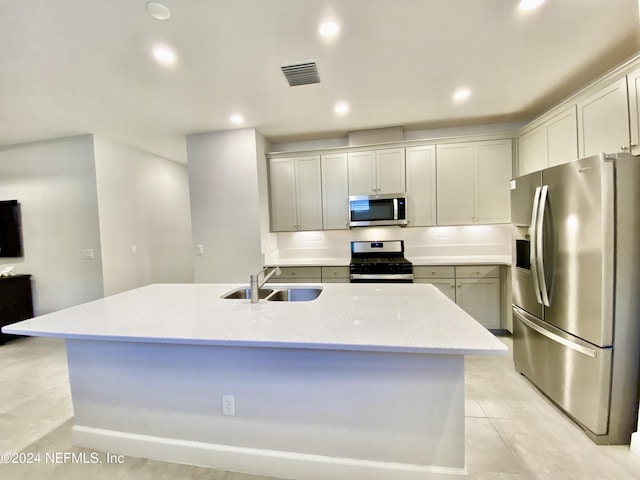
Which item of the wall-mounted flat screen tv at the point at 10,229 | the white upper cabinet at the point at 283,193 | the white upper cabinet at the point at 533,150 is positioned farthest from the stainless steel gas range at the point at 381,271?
the wall-mounted flat screen tv at the point at 10,229

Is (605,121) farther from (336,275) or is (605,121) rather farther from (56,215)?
(56,215)

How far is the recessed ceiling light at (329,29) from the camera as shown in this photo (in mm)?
1743

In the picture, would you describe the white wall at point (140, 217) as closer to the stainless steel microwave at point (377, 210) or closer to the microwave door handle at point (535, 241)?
the stainless steel microwave at point (377, 210)

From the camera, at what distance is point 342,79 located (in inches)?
94.3

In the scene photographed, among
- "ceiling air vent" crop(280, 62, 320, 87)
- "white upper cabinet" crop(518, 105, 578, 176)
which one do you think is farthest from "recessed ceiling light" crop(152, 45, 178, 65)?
"white upper cabinet" crop(518, 105, 578, 176)

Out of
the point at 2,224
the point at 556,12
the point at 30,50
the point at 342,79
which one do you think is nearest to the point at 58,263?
the point at 2,224

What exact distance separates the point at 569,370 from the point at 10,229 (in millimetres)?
6597

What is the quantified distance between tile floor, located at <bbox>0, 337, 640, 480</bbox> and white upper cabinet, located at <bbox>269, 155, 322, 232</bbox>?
2610mm

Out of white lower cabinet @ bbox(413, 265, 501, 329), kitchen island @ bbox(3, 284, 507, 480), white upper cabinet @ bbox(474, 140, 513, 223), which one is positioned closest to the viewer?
kitchen island @ bbox(3, 284, 507, 480)

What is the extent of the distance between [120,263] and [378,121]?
407 cm

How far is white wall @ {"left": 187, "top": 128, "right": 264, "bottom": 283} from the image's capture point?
11.6 feet

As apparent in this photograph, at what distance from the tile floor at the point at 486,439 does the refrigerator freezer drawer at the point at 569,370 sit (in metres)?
0.13

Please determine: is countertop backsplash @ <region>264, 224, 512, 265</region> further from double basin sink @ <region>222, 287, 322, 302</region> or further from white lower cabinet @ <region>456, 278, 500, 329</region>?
double basin sink @ <region>222, 287, 322, 302</region>

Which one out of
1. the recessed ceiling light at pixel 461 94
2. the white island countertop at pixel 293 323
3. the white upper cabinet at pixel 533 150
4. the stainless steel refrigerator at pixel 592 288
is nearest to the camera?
the white island countertop at pixel 293 323
